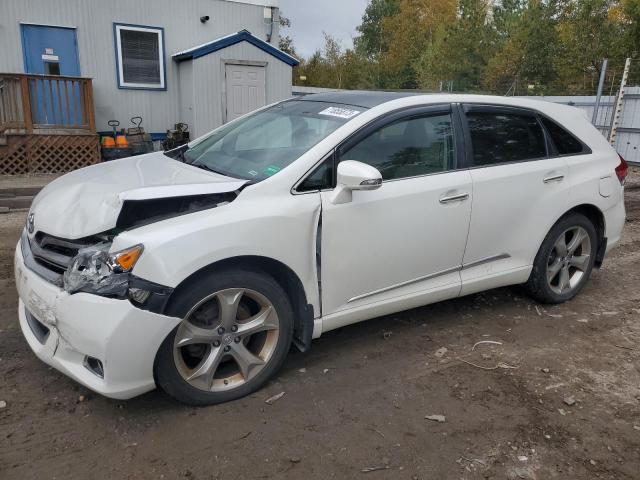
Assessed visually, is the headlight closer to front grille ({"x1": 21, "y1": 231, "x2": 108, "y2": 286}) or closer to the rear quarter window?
front grille ({"x1": 21, "y1": 231, "x2": 108, "y2": 286})

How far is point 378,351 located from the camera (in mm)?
3561

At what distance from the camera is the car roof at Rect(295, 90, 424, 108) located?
136 inches

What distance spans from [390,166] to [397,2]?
51185 millimetres

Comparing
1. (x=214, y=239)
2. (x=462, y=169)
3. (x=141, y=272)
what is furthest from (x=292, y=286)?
(x=462, y=169)

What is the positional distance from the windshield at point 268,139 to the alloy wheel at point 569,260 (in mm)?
2135

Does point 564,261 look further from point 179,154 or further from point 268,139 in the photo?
point 179,154

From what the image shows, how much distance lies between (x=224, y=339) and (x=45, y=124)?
9101 mm

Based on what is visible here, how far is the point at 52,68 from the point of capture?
34.7ft

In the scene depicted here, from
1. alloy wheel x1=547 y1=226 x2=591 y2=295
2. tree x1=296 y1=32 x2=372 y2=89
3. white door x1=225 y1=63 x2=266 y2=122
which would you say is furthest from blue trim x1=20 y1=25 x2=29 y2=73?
tree x1=296 y1=32 x2=372 y2=89

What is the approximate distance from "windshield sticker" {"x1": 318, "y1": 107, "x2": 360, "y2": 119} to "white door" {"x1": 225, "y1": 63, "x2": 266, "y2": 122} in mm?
8824

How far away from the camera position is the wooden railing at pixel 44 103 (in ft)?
31.4

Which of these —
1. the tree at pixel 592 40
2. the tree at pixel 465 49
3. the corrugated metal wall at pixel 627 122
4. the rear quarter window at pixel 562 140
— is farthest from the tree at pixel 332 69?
the rear quarter window at pixel 562 140

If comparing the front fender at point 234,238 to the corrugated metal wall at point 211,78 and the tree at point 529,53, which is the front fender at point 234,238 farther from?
the tree at point 529,53

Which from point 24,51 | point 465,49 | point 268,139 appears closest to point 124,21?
point 24,51
